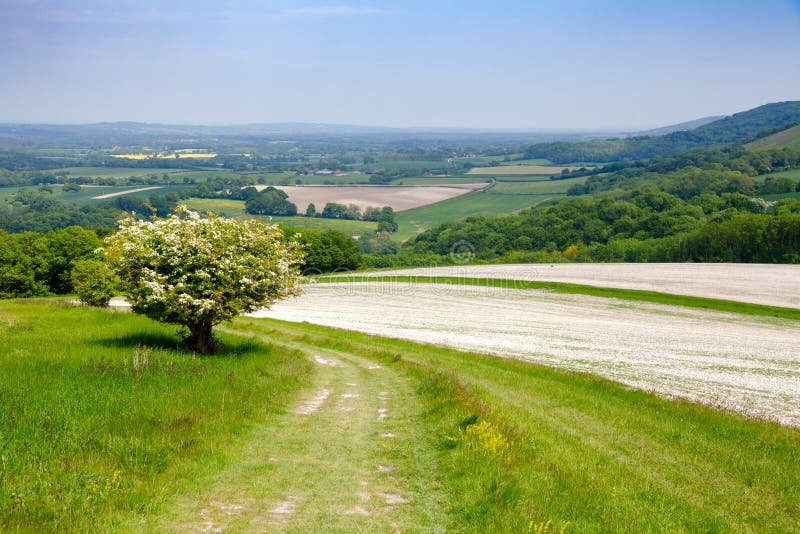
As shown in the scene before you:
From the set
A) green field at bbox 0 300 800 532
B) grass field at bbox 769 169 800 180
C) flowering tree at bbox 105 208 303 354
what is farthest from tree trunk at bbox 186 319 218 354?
grass field at bbox 769 169 800 180

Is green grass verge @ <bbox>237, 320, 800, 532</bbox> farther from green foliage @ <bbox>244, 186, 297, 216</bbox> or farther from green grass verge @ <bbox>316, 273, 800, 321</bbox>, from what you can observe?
green foliage @ <bbox>244, 186, 297, 216</bbox>

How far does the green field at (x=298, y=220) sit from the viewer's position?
155512 millimetres

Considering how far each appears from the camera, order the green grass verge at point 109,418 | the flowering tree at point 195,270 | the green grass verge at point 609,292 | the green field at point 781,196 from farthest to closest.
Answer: the green field at point 781,196, the green grass verge at point 609,292, the flowering tree at point 195,270, the green grass verge at point 109,418

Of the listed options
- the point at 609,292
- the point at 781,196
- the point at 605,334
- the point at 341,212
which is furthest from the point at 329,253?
the point at 781,196

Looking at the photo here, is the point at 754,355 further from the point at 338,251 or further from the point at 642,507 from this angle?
the point at 338,251

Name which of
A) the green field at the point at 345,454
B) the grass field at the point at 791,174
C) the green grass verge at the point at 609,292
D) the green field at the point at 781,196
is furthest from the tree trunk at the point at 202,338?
the grass field at the point at 791,174

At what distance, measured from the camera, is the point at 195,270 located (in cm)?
1908

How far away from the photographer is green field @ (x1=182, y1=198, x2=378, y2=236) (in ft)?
510

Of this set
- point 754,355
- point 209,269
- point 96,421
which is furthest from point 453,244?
point 96,421

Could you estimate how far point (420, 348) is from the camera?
30688 millimetres

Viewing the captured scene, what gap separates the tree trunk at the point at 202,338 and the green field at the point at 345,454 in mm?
2085

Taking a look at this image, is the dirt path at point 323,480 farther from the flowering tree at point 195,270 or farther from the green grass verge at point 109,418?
the flowering tree at point 195,270

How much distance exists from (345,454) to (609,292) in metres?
56.2

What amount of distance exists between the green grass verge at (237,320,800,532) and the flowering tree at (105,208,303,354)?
6.78 m
